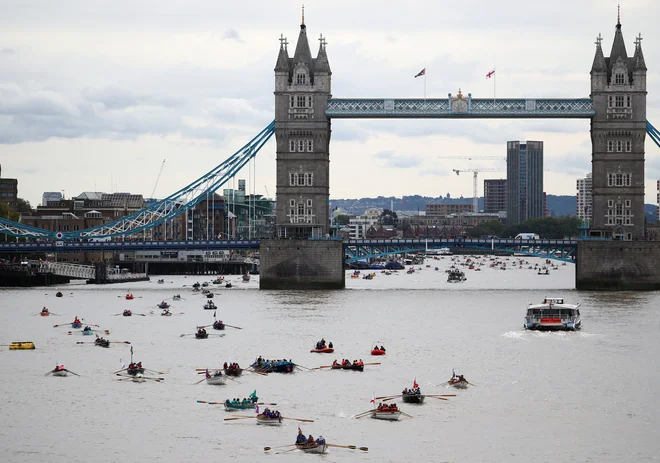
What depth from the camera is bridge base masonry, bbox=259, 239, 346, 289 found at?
158375 millimetres

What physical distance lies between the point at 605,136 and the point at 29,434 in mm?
108136

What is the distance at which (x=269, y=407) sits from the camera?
73.9 metres

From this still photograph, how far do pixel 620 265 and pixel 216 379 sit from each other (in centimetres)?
8649

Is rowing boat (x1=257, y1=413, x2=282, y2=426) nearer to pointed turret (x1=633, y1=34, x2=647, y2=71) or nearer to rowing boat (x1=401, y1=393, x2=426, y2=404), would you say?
rowing boat (x1=401, y1=393, x2=426, y2=404)

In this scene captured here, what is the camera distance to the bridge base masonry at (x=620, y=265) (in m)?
156

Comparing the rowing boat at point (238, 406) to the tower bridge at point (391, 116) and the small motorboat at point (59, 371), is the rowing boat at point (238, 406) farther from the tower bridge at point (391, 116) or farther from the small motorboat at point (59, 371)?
the tower bridge at point (391, 116)

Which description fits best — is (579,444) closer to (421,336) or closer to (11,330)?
(421,336)

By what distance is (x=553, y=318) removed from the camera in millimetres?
113562

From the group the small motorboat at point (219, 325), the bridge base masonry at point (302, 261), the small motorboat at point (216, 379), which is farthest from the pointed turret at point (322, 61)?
the small motorboat at point (216, 379)

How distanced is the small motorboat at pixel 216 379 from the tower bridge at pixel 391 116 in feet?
248

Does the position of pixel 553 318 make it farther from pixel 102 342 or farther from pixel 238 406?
pixel 238 406

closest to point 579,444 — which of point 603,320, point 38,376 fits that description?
point 38,376

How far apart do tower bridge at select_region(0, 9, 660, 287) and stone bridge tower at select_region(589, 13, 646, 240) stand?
5.2 inches

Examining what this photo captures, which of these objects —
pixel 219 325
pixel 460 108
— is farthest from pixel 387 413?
pixel 460 108
